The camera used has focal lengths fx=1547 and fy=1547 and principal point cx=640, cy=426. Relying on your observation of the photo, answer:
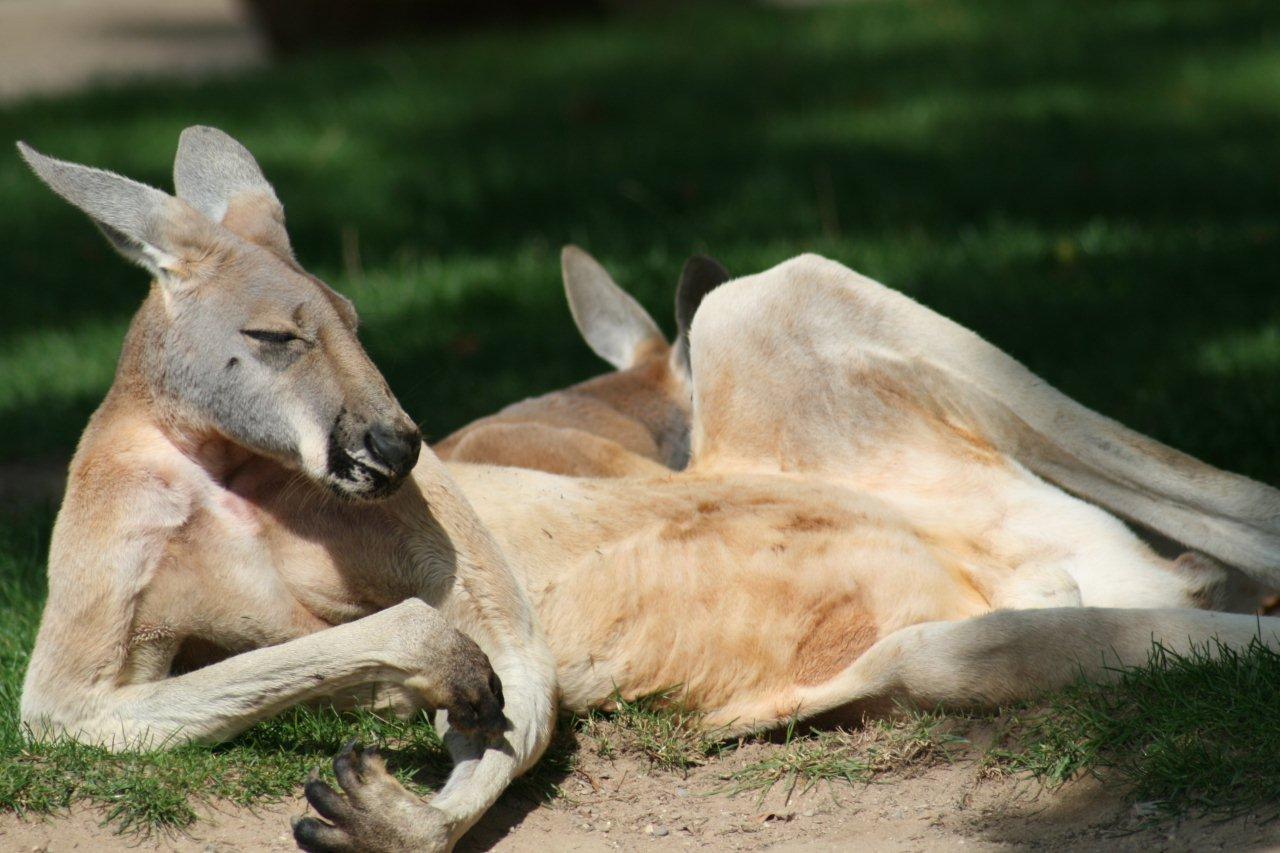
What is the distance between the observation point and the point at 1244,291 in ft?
19.6

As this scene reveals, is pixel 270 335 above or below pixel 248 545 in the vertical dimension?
above

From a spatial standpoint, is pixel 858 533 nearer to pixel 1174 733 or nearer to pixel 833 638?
pixel 833 638

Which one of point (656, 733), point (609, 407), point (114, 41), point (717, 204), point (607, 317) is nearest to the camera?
point (656, 733)

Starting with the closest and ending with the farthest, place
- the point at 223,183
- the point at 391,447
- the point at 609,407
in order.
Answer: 1. the point at 391,447
2. the point at 223,183
3. the point at 609,407

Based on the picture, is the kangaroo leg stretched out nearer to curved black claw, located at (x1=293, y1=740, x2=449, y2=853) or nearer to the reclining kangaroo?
the reclining kangaroo

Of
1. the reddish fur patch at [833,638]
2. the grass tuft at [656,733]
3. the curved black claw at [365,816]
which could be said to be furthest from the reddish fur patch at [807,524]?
the curved black claw at [365,816]

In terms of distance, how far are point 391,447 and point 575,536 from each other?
765 mm

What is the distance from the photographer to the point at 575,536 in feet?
11.7

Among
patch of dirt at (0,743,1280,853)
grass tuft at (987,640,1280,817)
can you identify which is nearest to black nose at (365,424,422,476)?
patch of dirt at (0,743,1280,853)

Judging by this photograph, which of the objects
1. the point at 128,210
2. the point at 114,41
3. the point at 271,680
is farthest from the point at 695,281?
the point at 114,41

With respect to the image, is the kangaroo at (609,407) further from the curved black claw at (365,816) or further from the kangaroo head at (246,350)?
the curved black claw at (365,816)

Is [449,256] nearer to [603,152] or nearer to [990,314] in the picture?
[603,152]

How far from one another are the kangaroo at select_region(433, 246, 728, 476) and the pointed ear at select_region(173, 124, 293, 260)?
1137mm

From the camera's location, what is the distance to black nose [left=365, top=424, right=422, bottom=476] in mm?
2912
